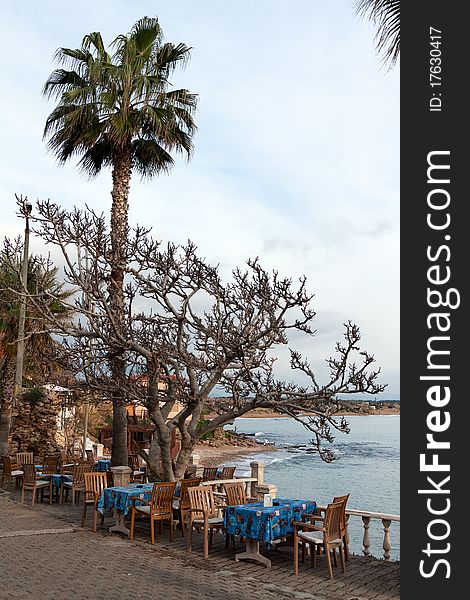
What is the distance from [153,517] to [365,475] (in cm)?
4024

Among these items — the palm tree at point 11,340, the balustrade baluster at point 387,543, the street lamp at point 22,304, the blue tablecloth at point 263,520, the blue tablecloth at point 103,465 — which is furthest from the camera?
the palm tree at point 11,340

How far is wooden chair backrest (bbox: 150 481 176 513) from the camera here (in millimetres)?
11133

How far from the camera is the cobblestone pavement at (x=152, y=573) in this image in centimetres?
826

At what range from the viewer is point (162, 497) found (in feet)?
37.0

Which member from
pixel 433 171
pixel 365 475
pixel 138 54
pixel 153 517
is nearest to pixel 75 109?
pixel 138 54

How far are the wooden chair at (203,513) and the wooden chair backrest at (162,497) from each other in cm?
54

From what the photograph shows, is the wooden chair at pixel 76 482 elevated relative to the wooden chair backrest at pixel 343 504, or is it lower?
lower

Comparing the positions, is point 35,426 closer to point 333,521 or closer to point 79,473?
point 79,473

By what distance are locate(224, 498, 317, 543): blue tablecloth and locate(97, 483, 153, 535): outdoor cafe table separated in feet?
6.94

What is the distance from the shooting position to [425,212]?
470 cm

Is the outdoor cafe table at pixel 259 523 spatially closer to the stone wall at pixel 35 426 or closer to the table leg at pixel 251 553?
the table leg at pixel 251 553

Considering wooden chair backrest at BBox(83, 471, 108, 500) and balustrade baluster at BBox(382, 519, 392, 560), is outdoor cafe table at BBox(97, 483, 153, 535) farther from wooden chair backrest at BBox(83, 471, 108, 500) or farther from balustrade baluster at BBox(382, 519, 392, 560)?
balustrade baluster at BBox(382, 519, 392, 560)

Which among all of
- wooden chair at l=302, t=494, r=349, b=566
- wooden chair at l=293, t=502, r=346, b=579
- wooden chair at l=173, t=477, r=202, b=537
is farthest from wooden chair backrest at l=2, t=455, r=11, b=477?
wooden chair at l=293, t=502, r=346, b=579

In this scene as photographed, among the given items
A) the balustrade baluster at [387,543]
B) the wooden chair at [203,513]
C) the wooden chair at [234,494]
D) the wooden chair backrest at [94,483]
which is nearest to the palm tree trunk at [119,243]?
the wooden chair backrest at [94,483]
